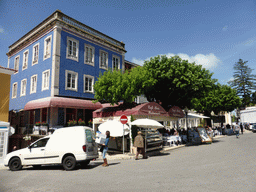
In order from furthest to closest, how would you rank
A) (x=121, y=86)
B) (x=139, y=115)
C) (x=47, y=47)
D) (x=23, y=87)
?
(x=23, y=87)
(x=47, y=47)
(x=121, y=86)
(x=139, y=115)

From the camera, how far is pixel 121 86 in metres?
15.3

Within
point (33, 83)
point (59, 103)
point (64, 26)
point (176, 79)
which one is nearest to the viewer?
point (59, 103)

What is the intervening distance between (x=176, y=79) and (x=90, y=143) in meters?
11.1

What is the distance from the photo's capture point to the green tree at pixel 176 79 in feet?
59.1

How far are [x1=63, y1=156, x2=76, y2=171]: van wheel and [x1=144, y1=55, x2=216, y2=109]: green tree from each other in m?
9.85

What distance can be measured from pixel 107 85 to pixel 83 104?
464 centimetres

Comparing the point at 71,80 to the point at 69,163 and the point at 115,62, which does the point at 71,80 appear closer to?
the point at 115,62

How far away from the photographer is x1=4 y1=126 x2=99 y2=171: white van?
8922mm

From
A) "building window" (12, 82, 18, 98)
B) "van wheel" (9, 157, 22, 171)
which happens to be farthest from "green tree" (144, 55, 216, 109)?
"building window" (12, 82, 18, 98)

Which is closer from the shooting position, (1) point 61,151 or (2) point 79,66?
(1) point 61,151

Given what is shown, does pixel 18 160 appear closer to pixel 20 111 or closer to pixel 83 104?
pixel 83 104

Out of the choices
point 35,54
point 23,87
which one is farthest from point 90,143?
point 23,87

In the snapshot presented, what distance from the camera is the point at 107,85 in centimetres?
1588

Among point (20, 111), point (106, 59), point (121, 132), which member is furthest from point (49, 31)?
point (121, 132)
